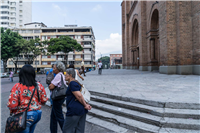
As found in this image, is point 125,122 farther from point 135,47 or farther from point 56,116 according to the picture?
point 135,47

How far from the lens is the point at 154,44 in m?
17.3

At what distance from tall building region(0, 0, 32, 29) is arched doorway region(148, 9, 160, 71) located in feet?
203

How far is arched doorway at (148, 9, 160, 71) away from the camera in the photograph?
16984mm

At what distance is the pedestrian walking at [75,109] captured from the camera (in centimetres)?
231

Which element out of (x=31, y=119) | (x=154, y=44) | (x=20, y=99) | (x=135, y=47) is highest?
(x=135, y=47)

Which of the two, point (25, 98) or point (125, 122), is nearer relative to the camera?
point (25, 98)

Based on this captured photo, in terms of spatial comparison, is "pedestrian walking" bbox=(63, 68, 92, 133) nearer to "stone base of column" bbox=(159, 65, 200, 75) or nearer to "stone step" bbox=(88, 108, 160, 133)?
"stone step" bbox=(88, 108, 160, 133)

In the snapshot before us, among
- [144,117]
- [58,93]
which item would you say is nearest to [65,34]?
[58,93]

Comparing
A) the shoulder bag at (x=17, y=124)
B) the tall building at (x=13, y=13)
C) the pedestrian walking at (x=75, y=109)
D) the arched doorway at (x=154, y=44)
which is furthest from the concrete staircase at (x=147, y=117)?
the tall building at (x=13, y=13)

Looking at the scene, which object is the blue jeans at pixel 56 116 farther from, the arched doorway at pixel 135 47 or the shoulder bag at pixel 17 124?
the arched doorway at pixel 135 47

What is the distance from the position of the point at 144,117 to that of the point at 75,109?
204 centimetres

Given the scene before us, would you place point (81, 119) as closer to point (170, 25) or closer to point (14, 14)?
point (170, 25)

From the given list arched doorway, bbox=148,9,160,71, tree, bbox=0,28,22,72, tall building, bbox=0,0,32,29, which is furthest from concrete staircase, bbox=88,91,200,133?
tall building, bbox=0,0,32,29

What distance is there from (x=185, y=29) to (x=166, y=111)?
417 inches
